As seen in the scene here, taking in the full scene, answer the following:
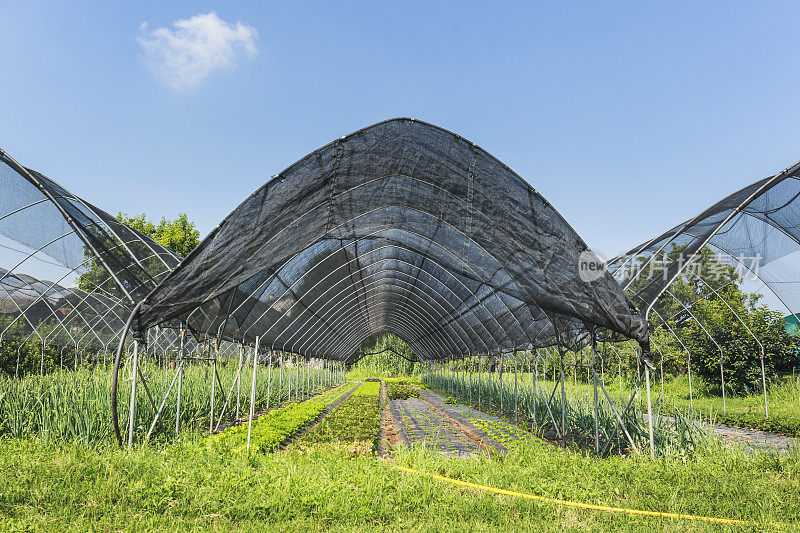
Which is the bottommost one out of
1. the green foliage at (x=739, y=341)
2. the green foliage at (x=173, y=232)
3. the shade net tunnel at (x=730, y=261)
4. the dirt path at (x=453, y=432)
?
the dirt path at (x=453, y=432)

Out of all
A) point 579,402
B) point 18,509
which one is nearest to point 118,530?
point 18,509

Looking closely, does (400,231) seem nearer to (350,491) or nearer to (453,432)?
(453,432)

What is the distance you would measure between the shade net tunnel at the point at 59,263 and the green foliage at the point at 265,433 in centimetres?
226

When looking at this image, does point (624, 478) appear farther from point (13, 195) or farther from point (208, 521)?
point (13, 195)

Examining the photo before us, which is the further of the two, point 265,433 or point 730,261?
point 730,261

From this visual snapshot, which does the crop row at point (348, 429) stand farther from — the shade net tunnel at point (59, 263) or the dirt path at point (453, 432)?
the shade net tunnel at point (59, 263)

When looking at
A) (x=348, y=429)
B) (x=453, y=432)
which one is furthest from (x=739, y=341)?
(x=348, y=429)

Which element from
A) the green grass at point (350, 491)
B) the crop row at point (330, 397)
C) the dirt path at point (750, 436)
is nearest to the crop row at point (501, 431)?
the green grass at point (350, 491)

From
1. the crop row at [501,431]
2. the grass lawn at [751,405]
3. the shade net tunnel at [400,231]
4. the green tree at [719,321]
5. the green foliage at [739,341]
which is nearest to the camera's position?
the shade net tunnel at [400,231]

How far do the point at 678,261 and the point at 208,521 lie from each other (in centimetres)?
807

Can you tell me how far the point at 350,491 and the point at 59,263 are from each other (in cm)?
862

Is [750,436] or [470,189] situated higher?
[470,189]

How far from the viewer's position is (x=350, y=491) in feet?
14.4

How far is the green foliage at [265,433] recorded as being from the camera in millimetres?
6281
